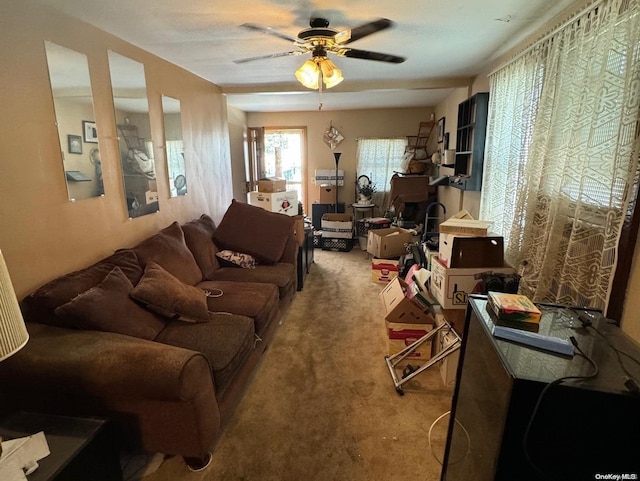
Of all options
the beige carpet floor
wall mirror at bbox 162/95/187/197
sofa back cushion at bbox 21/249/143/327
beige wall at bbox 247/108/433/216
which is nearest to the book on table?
the beige carpet floor

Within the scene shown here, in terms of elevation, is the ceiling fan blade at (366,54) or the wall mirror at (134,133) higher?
the ceiling fan blade at (366,54)

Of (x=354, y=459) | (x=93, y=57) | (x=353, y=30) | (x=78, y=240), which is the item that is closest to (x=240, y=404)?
(x=354, y=459)

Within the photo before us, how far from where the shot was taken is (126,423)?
148 cm

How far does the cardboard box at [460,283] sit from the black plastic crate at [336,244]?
3.14m

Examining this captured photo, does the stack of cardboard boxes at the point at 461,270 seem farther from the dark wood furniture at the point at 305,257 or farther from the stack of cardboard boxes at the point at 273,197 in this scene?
the stack of cardboard boxes at the point at 273,197

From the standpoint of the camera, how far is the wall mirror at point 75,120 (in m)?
1.92

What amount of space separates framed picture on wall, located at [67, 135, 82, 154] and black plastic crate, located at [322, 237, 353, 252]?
3703mm

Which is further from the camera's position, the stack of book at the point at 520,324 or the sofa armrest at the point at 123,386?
the sofa armrest at the point at 123,386

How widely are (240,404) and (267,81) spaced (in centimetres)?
332

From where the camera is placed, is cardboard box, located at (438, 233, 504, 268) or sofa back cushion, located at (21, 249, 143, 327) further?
cardboard box, located at (438, 233, 504, 268)

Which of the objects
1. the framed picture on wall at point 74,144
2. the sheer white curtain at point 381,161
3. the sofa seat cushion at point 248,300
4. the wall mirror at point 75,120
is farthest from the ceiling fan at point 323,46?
the sheer white curtain at point 381,161

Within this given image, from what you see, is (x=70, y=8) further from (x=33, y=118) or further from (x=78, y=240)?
(x=78, y=240)

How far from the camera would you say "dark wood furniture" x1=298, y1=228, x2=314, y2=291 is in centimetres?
376

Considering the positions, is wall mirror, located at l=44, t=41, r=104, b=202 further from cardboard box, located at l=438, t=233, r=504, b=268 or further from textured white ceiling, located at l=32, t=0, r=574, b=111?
cardboard box, located at l=438, t=233, r=504, b=268
